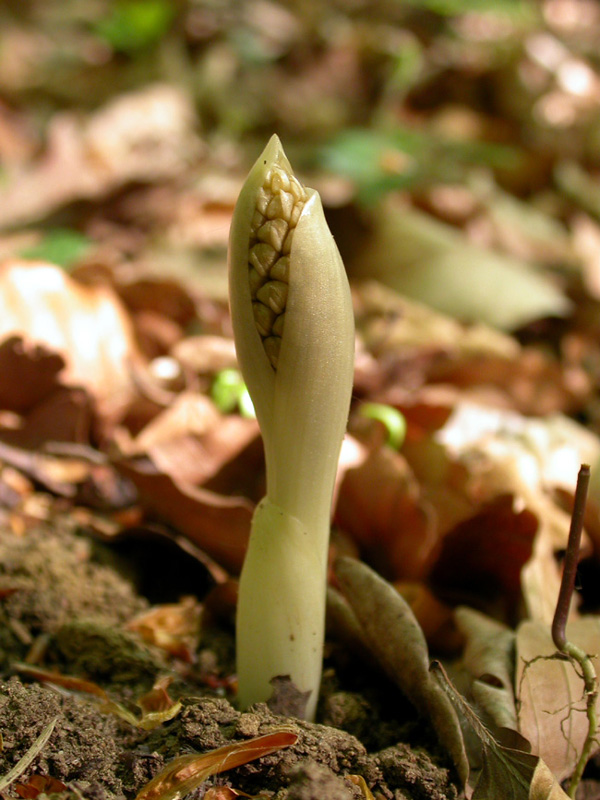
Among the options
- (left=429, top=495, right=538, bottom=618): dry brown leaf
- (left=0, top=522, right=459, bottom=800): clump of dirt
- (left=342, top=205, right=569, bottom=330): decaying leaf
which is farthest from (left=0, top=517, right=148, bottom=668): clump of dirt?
(left=342, top=205, right=569, bottom=330): decaying leaf

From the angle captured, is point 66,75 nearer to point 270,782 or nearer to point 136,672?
point 136,672

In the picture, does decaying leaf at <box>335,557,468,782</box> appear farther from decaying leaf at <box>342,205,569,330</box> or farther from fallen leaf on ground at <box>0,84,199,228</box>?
fallen leaf on ground at <box>0,84,199,228</box>

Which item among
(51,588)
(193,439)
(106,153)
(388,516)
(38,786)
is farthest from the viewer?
(106,153)

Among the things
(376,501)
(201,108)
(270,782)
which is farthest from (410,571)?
(201,108)

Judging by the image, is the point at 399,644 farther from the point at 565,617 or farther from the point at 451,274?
the point at 451,274

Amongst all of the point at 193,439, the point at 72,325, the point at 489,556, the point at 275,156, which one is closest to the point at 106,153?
the point at 72,325

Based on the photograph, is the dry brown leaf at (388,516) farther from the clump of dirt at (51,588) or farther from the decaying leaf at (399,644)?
the clump of dirt at (51,588)

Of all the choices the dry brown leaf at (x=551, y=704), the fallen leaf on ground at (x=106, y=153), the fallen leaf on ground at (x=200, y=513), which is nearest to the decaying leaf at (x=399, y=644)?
the dry brown leaf at (x=551, y=704)
